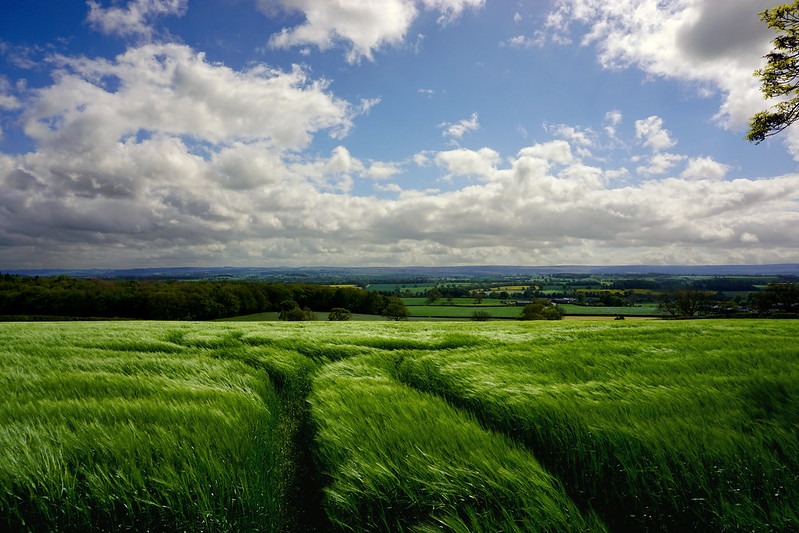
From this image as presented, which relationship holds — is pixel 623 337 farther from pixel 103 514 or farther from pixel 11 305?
pixel 11 305

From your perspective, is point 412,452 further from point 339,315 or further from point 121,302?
point 121,302

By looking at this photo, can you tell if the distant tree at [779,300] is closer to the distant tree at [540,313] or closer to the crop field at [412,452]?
the distant tree at [540,313]

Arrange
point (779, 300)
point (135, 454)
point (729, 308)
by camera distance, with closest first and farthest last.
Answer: point (135, 454), point (779, 300), point (729, 308)

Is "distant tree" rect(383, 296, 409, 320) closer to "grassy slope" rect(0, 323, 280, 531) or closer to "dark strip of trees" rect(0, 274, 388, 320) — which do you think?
"dark strip of trees" rect(0, 274, 388, 320)

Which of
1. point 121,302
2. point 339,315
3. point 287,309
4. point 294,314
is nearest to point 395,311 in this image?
point 339,315

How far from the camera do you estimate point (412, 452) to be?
2.42 metres

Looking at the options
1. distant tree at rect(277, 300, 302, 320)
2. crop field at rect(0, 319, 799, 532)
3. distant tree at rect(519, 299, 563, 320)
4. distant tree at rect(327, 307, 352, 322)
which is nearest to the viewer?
crop field at rect(0, 319, 799, 532)

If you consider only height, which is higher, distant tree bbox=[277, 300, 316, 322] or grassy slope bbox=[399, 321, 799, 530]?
grassy slope bbox=[399, 321, 799, 530]

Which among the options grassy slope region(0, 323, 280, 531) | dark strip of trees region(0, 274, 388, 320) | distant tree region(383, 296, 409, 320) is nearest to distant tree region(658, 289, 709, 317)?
distant tree region(383, 296, 409, 320)

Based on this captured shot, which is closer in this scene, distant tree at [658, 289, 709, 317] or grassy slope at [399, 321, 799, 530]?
grassy slope at [399, 321, 799, 530]

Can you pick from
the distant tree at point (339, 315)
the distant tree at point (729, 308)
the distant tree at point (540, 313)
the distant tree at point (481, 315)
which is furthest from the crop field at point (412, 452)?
the distant tree at point (729, 308)

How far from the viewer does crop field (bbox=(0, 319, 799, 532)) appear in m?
1.95

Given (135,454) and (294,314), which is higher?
(135,454)

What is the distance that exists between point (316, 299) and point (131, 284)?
54.3 m
